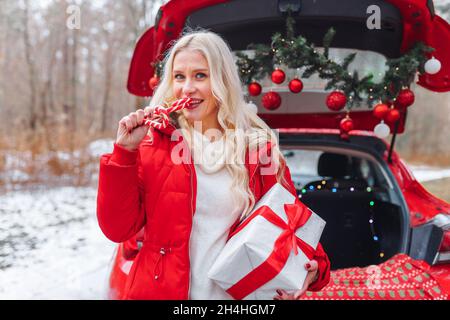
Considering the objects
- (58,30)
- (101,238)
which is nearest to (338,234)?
(101,238)

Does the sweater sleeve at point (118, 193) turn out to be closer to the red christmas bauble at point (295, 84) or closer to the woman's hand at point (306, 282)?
the woman's hand at point (306, 282)

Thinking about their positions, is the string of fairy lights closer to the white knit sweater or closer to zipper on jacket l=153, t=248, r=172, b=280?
the white knit sweater

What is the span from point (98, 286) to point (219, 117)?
7.21ft

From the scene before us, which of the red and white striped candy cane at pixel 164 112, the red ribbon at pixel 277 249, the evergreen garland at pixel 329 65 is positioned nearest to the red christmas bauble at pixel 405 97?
the evergreen garland at pixel 329 65

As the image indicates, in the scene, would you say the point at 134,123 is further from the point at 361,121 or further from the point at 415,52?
the point at 361,121

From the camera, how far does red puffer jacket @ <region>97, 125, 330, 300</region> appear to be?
126 cm

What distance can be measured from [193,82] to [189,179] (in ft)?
1.27

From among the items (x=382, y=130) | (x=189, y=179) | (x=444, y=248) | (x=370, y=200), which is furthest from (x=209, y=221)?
(x=370, y=200)

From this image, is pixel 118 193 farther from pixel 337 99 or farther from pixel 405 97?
pixel 405 97

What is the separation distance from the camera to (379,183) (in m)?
3.34

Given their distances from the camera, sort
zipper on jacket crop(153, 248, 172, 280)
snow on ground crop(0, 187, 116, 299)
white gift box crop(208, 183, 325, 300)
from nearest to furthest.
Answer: white gift box crop(208, 183, 325, 300), zipper on jacket crop(153, 248, 172, 280), snow on ground crop(0, 187, 116, 299)

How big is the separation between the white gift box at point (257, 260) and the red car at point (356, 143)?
543mm

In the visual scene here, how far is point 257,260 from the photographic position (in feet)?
3.95

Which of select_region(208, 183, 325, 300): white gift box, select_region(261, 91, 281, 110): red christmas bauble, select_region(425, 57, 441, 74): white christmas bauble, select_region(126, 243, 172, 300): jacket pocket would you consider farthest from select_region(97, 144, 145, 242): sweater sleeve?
select_region(425, 57, 441, 74): white christmas bauble
